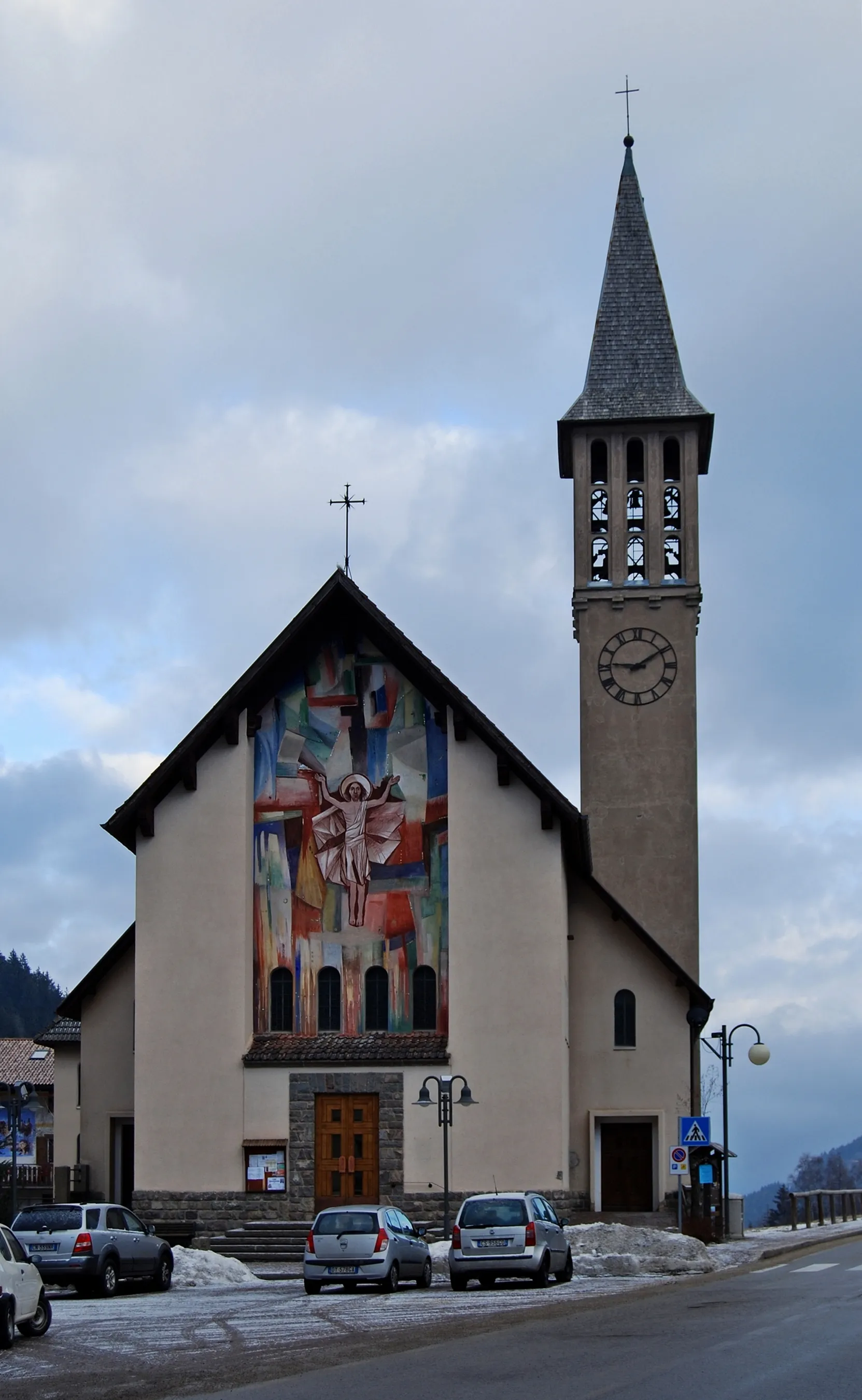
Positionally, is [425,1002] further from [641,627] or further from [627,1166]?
[641,627]

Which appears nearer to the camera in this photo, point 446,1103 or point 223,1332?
point 223,1332

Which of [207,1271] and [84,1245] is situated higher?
[84,1245]

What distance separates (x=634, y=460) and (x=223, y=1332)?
121ft

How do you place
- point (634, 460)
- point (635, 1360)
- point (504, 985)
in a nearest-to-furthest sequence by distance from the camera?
point (635, 1360) < point (504, 985) < point (634, 460)

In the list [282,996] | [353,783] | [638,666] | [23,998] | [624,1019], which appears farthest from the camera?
[23,998]

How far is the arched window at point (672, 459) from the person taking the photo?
171 ft

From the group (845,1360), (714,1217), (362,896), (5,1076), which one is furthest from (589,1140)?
(5,1076)

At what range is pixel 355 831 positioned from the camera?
39.1m

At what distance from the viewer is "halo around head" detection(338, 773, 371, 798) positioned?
128 feet

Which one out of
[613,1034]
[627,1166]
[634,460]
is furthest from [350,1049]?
[634,460]

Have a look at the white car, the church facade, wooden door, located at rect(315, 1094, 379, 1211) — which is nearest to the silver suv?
the white car

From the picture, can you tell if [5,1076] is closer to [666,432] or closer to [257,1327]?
[666,432]

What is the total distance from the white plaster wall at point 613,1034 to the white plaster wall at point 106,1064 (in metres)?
10.0

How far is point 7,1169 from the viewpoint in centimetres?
6762
